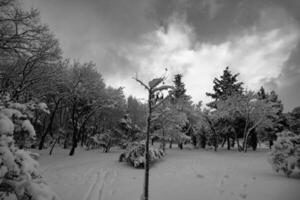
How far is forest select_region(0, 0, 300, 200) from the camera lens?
3.01m

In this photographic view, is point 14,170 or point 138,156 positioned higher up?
point 14,170

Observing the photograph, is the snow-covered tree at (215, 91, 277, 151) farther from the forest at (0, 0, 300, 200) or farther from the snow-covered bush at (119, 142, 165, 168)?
A: the snow-covered bush at (119, 142, 165, 168)

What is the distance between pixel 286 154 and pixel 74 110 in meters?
20.3

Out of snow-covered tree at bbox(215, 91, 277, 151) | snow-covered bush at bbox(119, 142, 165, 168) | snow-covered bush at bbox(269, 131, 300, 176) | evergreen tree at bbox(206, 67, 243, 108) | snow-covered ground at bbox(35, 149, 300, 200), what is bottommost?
snow-covered ground at bbox(35, 149, 300, 200)

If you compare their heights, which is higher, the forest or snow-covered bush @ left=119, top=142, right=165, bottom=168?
the forest

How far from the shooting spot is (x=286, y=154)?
9531 mm

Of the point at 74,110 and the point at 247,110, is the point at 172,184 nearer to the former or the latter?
the point at 74,110

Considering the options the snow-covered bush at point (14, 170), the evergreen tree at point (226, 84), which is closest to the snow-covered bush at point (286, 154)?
the snow-covered bush at point (14, 170)

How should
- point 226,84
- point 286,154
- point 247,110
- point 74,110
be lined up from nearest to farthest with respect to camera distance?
point 286,154 → point 74,110 → point 247,110 → point 226,84

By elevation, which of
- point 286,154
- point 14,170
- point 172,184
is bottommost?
point 172,184

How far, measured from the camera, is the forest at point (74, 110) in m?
3.01

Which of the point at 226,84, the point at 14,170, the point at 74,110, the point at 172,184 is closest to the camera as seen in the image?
the point at 14,170

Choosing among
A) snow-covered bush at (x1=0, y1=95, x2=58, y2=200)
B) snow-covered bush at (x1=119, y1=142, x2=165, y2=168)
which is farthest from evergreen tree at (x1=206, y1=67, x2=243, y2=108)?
snow-covered bush at (x1=0, y1=95, x2=58, y2=200)

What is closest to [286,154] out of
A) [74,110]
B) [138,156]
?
[138,156]
